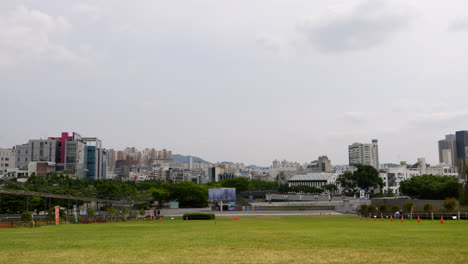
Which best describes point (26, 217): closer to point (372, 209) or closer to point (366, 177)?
point (372, 209)

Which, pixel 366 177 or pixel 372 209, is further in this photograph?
pixel 366 177

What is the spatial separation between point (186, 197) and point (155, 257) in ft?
368

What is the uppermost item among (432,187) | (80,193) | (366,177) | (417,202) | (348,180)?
(366,177)

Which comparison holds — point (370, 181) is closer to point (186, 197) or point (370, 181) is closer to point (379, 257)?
point (186, 197)

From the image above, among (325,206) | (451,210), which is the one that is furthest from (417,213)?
(325,206)

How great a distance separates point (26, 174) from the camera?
17525 centimetres

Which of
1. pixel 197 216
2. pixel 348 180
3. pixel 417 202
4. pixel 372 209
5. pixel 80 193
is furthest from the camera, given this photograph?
pixel 348 180

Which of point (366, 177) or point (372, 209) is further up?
→ point (366, 177)

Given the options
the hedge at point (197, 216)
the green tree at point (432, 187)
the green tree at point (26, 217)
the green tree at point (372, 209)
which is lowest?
the hedge at point (197, 216)

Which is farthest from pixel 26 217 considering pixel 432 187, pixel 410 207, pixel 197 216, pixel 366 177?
pixel 366 177

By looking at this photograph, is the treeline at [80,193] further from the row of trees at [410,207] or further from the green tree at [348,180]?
the green tree at [348,180]

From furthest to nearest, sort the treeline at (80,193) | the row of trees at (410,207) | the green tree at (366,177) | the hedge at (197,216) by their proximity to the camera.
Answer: the green tree at (366,177) < the treeline at (80,193) < the hedge at (197,216) < the row of trees at (410,207)

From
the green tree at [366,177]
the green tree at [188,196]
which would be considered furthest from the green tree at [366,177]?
the green tree at [188,196]

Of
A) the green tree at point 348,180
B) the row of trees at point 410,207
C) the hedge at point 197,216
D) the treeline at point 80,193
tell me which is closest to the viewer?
the row of trees at point 410,207
